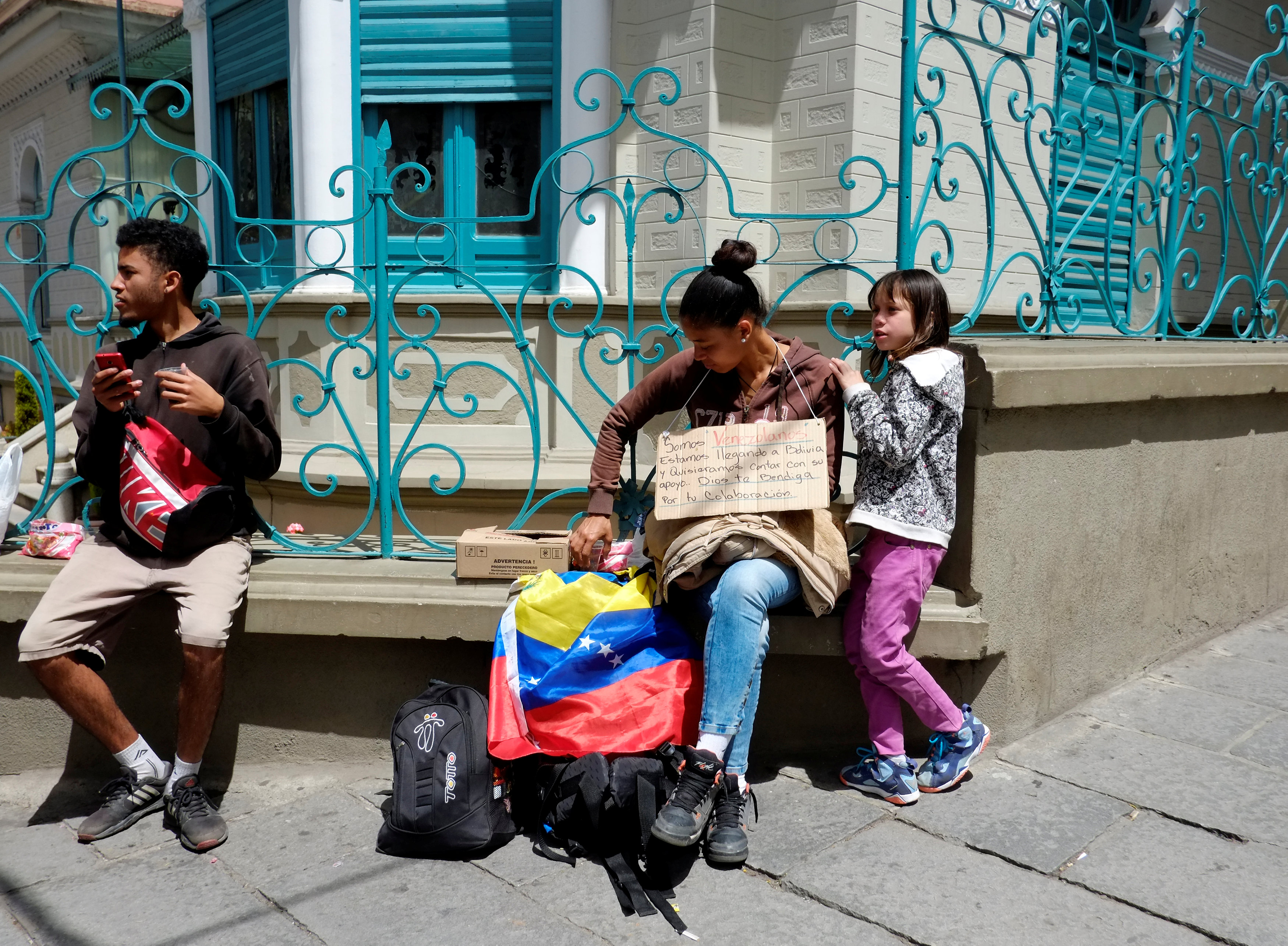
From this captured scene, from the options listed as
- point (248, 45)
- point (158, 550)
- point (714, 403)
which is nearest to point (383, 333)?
point (158, 550)

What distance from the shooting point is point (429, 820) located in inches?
110

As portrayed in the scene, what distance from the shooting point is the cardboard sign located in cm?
300

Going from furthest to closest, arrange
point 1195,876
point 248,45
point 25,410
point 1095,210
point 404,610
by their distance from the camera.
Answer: point 25,410
point 1095,210
point 248,45
point 404,610
point 1195,876

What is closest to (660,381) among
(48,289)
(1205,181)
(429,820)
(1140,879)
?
(429,820)

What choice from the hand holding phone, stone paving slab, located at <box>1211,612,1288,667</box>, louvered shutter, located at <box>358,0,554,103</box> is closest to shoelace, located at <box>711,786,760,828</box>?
the hand holding phone

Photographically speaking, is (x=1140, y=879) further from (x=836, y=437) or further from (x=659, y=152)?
(x=659, y=152)

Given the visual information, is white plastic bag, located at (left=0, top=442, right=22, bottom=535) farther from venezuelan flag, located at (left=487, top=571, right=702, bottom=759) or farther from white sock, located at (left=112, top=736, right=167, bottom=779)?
venezuelan flag, located at (left=487, top=571, right=702, bottom=759)

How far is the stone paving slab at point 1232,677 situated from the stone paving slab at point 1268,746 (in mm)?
205

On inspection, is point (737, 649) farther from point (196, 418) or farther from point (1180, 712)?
point (1180, 712)

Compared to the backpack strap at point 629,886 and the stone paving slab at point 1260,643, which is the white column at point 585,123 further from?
the backpack strap at point 629,886

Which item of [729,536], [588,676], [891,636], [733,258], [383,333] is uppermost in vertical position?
[733,258]

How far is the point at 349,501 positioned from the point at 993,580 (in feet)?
13.0

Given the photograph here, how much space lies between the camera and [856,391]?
3021 mm

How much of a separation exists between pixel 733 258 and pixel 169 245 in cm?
170
